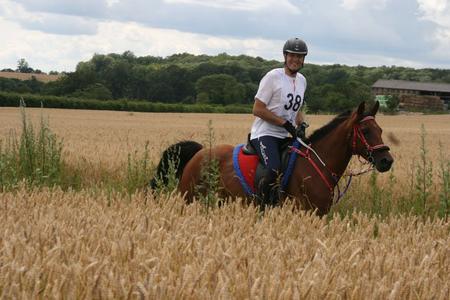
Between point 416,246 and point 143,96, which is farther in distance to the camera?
point 143,96

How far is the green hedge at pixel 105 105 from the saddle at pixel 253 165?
190 ft

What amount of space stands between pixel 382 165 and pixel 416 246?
323cm

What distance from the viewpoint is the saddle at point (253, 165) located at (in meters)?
8.87

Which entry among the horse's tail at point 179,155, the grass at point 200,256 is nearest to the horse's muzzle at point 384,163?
the grass at point 200,256

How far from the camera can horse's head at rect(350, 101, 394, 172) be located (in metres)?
8.48

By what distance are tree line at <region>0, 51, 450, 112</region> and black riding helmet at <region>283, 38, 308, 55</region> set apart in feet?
219

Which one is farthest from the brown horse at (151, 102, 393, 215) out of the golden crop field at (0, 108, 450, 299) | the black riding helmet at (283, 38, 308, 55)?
the golden crop field at (0, 108, 450, 299)

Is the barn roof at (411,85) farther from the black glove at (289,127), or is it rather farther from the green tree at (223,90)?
the black glove at (289,127)

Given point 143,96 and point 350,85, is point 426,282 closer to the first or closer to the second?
point 350,85

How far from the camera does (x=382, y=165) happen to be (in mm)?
8406

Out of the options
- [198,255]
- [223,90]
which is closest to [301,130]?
[198,255]

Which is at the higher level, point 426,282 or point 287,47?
point 287,47

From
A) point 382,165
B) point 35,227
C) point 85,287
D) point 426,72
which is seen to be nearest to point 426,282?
point 85,287

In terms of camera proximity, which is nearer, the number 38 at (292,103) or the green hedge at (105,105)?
the number 38 at (292,103)
